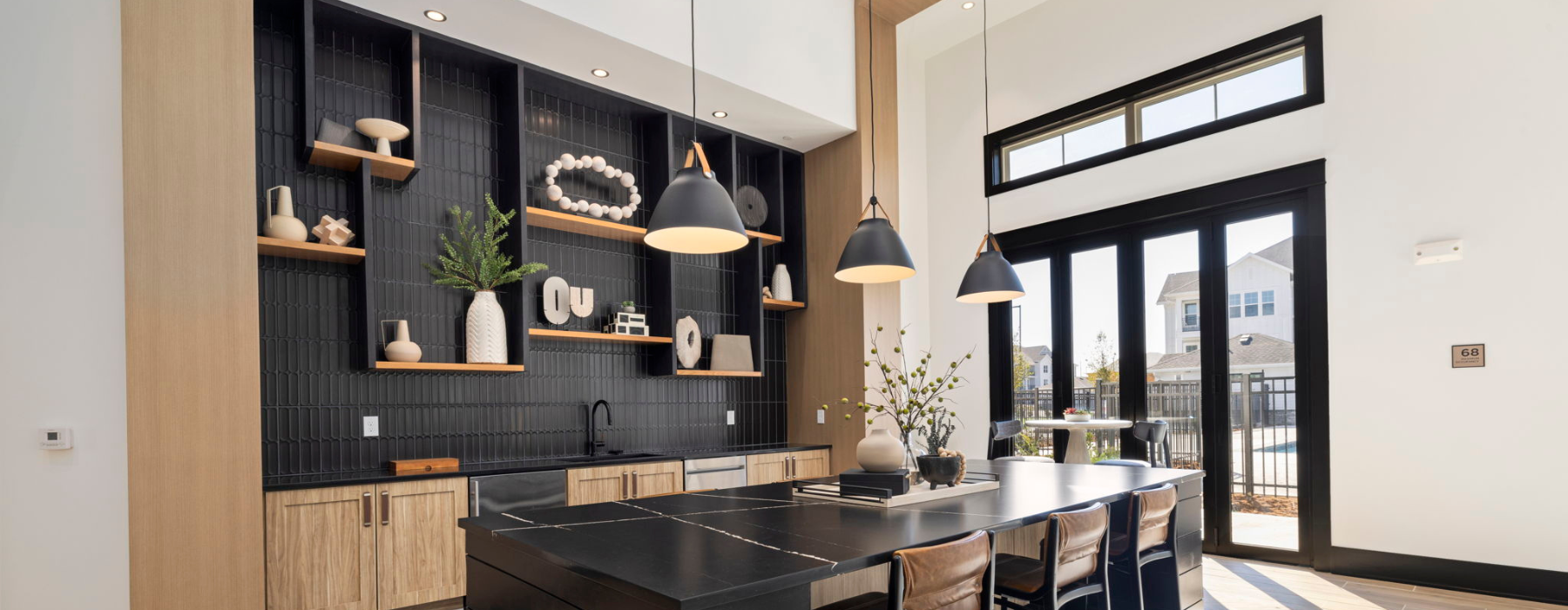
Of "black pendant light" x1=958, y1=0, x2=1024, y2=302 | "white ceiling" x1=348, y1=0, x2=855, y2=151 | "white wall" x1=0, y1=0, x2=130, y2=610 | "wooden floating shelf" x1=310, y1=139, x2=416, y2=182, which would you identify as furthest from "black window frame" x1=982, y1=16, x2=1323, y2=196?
"white wall" x1=0, y1=0, x2=130, y2=610

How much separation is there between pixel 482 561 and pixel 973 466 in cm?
243

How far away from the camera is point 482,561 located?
2.28 metres

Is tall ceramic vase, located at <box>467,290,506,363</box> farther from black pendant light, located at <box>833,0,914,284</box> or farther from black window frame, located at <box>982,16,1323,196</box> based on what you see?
black window frame, located at <box>982,16,1323,196</box>

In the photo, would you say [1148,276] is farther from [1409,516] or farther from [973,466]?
[973,466]

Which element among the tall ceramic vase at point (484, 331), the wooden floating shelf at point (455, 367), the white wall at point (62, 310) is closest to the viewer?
the white wall at point (62, 310)

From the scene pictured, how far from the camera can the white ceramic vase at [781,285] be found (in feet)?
20.4

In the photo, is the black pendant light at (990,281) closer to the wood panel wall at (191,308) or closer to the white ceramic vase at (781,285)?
the white ceramic vase at (781,285)

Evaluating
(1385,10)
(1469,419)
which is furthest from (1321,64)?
(1469,419)

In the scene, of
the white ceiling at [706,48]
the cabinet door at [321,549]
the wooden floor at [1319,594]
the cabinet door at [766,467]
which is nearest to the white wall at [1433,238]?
the wooden floor at [1319,594]

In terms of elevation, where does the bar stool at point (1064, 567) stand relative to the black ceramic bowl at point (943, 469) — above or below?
below

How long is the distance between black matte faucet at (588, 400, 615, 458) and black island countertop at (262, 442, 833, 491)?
161 millimetres

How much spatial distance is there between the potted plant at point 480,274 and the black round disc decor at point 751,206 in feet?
6.00

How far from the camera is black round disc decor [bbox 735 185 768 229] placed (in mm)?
6031

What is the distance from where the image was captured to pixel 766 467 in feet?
18.5
